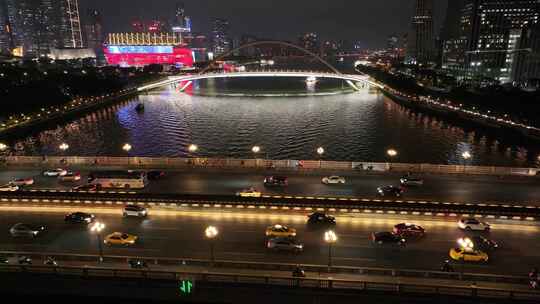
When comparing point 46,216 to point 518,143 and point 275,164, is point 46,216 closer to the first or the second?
point 275,164

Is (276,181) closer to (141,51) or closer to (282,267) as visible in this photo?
(282,267)

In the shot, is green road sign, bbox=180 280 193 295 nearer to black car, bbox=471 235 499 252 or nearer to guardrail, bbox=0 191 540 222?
guardrail, bbox=0 191 540 222

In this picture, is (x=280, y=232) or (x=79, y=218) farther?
(x=79, y=218)

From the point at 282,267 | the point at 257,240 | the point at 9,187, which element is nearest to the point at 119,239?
the point at 257,240

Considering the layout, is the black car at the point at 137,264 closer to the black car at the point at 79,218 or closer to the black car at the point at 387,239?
the black car at the point at 79,218

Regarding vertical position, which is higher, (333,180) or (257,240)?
(333,180)

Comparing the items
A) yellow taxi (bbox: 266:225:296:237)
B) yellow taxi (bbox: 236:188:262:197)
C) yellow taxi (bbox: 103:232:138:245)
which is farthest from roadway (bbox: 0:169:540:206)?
yellow taxi (bbox: 103:232:138:245)

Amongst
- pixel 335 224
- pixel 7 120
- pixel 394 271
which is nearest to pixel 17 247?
pixel 335 224
